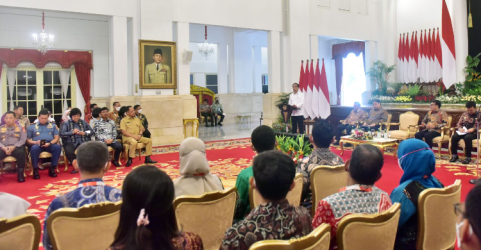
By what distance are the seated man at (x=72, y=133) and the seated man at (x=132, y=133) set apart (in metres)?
0.75

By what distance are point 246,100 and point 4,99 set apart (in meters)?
9.75

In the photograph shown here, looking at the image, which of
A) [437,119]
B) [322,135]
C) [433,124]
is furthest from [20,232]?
[437,119]

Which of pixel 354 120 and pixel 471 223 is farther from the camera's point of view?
pixel 354 120

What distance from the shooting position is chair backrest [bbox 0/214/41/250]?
1.92 meters

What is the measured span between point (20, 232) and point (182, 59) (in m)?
9.46

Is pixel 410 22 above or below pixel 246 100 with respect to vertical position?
above

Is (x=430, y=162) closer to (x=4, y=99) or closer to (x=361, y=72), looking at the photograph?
(x=4, y=99)

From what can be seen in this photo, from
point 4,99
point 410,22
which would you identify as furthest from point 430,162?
point 410,22

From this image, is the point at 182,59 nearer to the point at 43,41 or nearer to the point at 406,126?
the point at 43,41

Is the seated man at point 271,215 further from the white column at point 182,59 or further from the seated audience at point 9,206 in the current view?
the white column at point 182,59

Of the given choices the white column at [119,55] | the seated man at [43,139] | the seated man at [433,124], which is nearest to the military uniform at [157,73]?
the white column at [119,55]

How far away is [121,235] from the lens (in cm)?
144

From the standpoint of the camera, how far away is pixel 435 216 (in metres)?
2.51

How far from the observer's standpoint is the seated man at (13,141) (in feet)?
21.2
